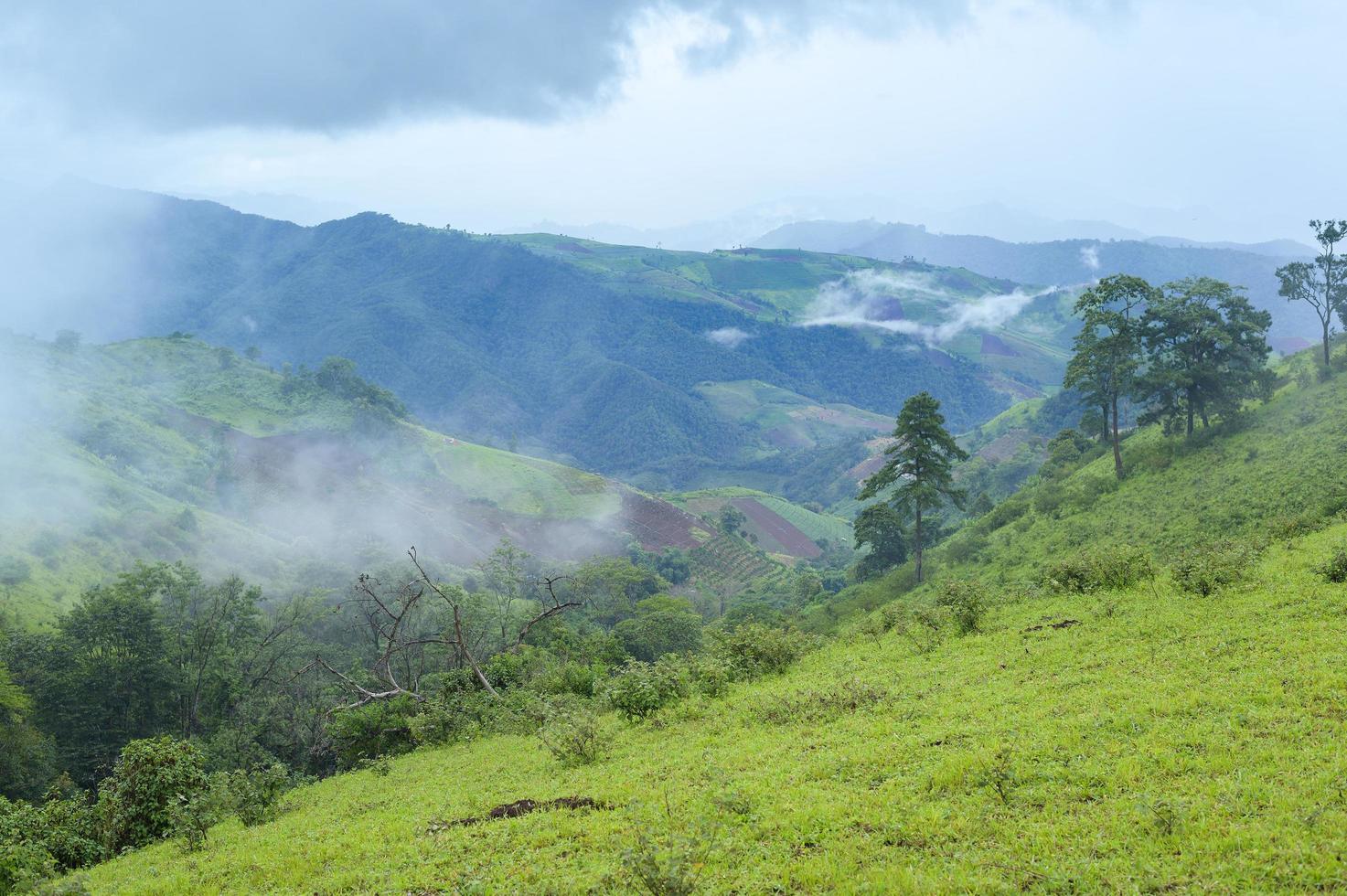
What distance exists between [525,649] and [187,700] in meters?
33.0

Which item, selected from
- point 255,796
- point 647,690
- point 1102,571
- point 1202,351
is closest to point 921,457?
point 1202,351

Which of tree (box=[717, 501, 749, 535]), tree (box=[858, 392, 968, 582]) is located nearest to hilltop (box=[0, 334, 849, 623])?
tree (box=[717, 501, 749, 535])

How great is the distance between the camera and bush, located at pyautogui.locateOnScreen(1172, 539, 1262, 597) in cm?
2252

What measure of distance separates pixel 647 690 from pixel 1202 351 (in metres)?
49.2

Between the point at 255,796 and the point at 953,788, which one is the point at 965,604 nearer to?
the point at 953,788

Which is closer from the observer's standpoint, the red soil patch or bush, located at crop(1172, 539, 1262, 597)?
bush, located at crop(1172, 539, 1262, 597)

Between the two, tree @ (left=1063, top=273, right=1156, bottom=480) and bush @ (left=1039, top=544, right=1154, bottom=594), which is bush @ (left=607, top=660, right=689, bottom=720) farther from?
tree @ (left=1063, top=273, right=1156, bottom=480)

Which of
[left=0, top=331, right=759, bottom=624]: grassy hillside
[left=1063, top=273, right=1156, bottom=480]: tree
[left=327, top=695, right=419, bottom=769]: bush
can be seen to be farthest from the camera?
[left=0, top=331, right=759, bottom=624]: grassy hillside

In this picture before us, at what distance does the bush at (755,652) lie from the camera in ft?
85.2

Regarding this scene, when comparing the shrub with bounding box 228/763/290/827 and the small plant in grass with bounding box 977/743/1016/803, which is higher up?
the small plant in grass with bounding box 977/743/1016/803

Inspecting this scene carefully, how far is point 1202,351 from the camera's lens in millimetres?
52094

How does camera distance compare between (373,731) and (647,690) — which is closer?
(647,690)

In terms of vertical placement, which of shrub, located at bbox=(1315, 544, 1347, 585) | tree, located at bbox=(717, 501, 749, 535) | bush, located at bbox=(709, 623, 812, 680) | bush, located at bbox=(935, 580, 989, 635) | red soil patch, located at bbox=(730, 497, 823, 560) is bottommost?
red soil patch, located at bbox=(730, 497, 823, 560)

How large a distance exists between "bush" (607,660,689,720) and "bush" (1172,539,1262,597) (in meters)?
15.6
